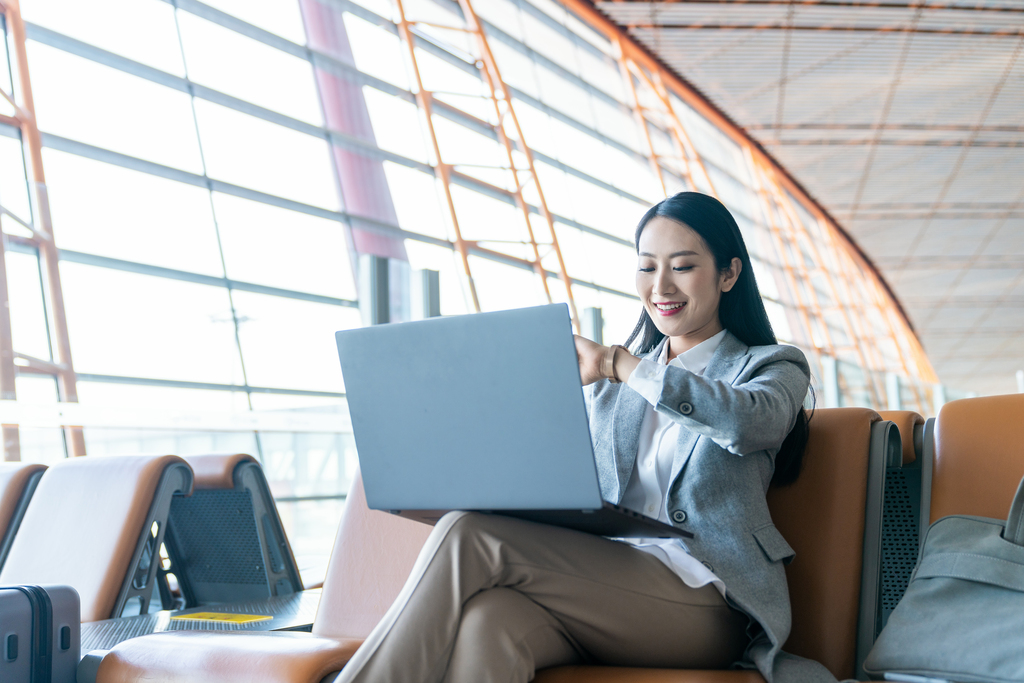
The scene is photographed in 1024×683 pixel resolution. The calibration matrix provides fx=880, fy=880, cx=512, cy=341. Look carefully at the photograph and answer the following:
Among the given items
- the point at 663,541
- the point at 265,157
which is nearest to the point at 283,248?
the point at 265,157

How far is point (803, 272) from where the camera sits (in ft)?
56.5

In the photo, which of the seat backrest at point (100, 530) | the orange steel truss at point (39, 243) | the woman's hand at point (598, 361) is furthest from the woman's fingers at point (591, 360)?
the orange steel truss at point (39, 243)

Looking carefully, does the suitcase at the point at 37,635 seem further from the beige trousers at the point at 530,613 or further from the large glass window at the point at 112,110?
the large glass window at the point at 112,110

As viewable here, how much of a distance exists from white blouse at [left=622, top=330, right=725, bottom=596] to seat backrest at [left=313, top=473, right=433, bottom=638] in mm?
559

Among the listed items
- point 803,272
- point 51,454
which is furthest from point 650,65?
point 51,454

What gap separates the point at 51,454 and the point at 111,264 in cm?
147

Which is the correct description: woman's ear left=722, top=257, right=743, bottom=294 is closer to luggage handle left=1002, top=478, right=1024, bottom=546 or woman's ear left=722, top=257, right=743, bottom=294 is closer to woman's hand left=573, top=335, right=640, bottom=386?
woman's hand left=573, top=335, right=640, bottom=386

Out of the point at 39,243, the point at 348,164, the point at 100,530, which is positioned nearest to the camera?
the point at 100,530

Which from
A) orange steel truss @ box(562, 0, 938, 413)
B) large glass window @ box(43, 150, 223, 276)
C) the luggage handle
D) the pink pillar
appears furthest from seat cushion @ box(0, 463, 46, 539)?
orange steel truss @ box(562, 0, 938, 413)

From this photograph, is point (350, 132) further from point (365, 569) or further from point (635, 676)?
point (635, 676)

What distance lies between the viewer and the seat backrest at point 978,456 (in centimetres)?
175

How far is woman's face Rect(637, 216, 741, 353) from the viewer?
1.92 m

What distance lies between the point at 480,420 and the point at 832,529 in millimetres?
870

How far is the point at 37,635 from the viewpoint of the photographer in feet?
5.91
